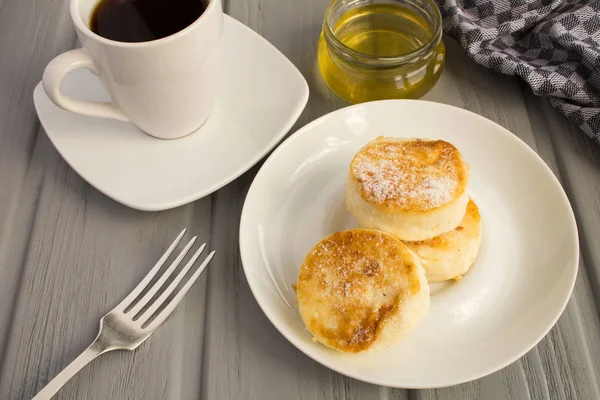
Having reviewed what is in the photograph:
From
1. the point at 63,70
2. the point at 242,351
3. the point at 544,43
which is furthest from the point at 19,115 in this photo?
the point at 544,43

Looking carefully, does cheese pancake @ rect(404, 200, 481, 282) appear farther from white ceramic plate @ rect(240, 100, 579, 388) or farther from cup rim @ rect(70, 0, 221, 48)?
cup rim @ rect(70, 0, 221, 48)

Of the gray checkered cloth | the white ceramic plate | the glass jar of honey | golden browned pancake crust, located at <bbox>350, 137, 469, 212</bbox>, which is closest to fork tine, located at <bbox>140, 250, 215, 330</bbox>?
the white ceramic plate

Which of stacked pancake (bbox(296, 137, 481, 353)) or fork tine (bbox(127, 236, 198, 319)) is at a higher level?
stacked pancake (bbox(296, 137, 481, 353))

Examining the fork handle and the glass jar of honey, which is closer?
the fork handle

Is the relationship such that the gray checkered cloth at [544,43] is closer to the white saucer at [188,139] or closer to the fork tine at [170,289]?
the white saucer at [188,139]

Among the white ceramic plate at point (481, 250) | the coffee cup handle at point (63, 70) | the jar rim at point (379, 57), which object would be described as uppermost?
the coffee cup handle at point (63, 70)

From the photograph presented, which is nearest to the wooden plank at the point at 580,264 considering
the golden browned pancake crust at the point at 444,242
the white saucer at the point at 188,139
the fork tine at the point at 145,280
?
the golden browned pancake crust at the point at 444,242

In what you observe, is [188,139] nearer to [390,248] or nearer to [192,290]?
[192,290]
